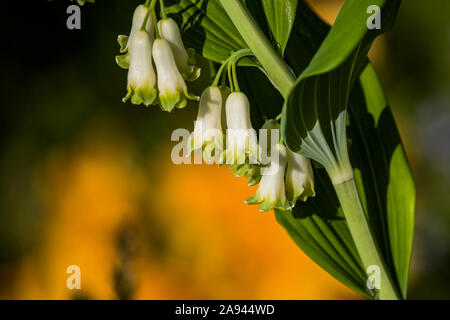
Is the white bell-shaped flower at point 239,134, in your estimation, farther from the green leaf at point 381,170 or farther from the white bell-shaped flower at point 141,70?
the green leaf at point 381,170

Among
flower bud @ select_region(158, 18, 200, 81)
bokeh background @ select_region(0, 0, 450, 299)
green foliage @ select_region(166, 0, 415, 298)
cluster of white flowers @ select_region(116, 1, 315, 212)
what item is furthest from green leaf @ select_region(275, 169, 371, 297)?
bokeh background @ select_region(0, 0, 450, 299)

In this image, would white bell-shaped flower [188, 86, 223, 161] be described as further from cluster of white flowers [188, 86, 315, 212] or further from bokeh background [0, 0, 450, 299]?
bokeh background [0, 0, 450, 299]

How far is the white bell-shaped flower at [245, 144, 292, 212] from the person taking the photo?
19.1 inches

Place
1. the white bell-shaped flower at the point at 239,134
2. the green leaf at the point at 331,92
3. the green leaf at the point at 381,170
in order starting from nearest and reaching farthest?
1. the green leaf at the point at 331,92
2. the white bell-shaped flower at the point at 239,134
3. the green leaf at the point at 381,170

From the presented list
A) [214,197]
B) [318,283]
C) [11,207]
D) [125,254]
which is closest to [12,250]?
[11,207]

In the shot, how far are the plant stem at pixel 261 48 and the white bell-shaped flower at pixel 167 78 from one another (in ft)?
0.25

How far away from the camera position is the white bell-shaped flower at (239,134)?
0.45 metres

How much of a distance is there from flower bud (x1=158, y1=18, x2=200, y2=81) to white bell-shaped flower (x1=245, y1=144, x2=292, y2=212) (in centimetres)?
12

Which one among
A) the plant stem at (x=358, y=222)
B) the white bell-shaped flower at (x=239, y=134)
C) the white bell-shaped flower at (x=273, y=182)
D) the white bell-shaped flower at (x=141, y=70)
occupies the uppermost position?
the white bell-shaped flower at (x=141, y=70)

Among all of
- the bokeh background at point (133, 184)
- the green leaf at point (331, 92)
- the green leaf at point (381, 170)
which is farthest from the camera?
the bokeh background at point (133, 184)

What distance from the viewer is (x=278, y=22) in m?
0.52

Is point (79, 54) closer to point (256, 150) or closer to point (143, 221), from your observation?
point (143, 221)

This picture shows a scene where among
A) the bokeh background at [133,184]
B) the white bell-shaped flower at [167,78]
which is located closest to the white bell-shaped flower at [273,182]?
the white bell-shaped flower at [167,78]

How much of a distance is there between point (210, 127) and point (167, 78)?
7 cm
